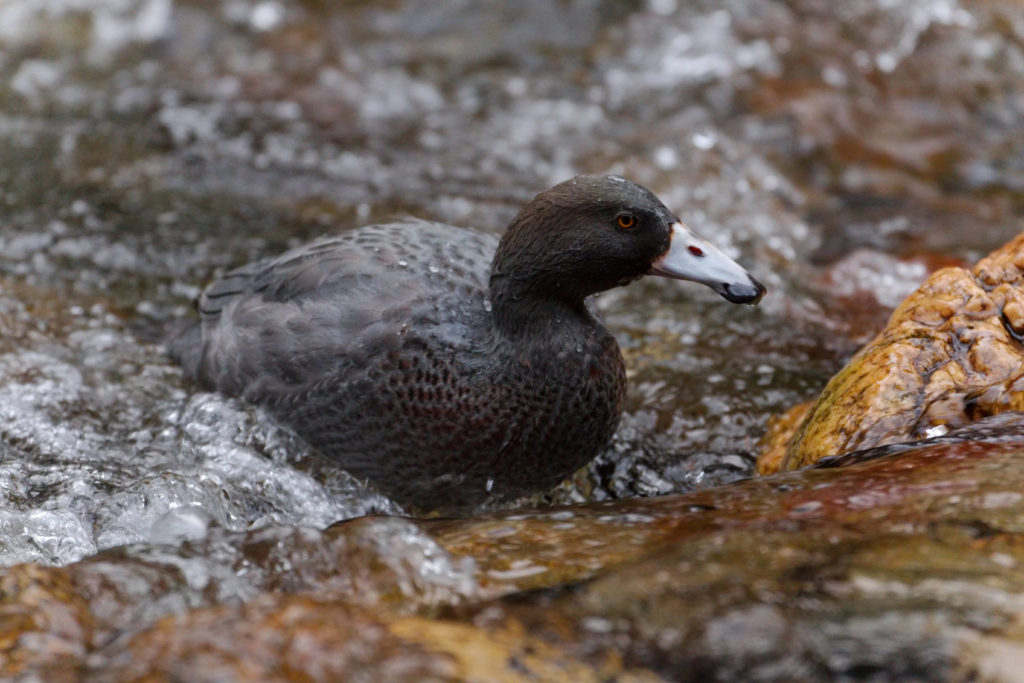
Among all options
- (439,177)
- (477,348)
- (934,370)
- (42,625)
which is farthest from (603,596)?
(439,177)

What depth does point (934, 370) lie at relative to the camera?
3.66m

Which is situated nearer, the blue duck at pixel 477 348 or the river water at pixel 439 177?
the blue duck at pixel 477 348

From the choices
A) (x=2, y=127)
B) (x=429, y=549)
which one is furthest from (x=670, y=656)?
(x=2, y=127)

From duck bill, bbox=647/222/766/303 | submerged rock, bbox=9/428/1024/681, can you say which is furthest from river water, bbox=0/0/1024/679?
duck bill, bbox=647/222/766/303

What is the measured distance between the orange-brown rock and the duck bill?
0.51m

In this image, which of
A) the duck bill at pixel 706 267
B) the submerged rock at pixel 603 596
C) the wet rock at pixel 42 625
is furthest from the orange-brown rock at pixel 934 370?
the wet rock at pixel 42 625

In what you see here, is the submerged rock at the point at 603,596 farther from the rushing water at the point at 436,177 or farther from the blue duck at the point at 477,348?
the blue duck at the point at 477,348

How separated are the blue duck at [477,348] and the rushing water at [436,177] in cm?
32

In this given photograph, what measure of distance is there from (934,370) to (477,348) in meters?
1.60

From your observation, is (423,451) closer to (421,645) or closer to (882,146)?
(421,645)

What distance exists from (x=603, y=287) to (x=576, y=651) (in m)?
1.83

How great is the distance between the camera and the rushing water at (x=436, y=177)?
452cm

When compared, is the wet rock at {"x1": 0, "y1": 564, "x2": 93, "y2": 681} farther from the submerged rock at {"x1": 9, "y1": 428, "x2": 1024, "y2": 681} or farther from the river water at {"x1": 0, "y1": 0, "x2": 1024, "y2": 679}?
the river water at {"x1": 0, "y1": 0, "x2": 1024, "y2": 679}

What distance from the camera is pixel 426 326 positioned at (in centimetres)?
403
